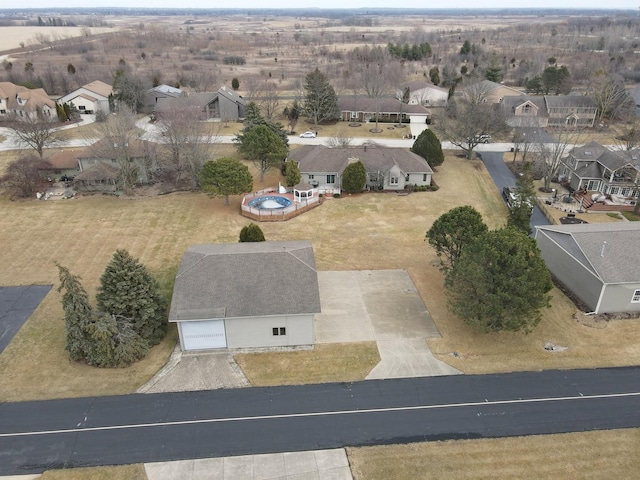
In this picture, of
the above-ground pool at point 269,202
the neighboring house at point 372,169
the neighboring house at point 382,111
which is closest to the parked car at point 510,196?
the neighboring house at point 372,169

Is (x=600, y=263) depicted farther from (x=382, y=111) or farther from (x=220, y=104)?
(x=220, y=104)

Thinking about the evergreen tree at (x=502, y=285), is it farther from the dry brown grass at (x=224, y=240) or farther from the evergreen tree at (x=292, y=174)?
the evergreen tree at (x=292, y=174)

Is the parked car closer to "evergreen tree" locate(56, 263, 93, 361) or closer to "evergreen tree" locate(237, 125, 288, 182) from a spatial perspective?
"evergreen tree" locate(237, 125, 288, 182)

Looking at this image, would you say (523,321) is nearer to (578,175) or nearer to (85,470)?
(85,470)

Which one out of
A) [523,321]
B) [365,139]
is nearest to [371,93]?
[365,139]

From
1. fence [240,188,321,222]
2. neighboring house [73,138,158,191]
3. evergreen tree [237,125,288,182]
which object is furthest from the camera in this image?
evergreen tree [237,125,288,182]

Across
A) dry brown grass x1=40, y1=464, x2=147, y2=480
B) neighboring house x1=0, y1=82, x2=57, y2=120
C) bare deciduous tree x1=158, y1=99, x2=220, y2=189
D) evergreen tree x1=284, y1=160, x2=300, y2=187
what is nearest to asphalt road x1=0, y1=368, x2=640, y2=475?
dry brown grass x1=40, y1=464, x2=147, y2=480

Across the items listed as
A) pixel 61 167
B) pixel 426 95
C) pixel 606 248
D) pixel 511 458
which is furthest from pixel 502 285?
A: pixel 426 95
